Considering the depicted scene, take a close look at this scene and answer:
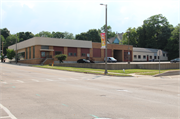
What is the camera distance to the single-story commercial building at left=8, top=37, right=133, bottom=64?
50719mm

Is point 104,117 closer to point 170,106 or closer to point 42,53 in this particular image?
point 170,106

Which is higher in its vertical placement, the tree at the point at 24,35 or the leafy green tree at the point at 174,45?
the tree at the point at 24,35

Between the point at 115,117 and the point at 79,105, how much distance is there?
6.30 ft

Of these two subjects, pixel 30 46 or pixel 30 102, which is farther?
pixel 30 46

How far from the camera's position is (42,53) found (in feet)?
169

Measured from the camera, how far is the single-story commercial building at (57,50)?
50719 mm

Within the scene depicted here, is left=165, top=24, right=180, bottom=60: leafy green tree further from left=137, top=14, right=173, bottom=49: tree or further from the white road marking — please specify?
the white road marking

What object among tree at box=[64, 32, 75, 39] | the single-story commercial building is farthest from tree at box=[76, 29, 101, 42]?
tree at box=[64, 32, 75, 39]

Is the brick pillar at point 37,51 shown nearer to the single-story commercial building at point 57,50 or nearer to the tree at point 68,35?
the single-story commercial building at point 57,50

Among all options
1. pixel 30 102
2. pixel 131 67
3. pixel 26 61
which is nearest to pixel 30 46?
pixel 26 61

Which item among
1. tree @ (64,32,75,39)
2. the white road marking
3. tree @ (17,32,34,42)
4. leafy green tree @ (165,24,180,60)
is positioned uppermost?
tree @ (64,32,75,39)

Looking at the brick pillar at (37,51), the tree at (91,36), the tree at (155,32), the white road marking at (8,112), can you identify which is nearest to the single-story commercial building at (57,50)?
the brick pillar at (37,51)

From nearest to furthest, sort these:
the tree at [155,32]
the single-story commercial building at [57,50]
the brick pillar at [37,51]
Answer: the brick pillar at [37,51] < the single-story commercial building at [57,50] < the tree at [155,32]

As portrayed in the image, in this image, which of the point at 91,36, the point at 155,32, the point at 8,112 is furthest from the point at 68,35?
the point at 8,112
